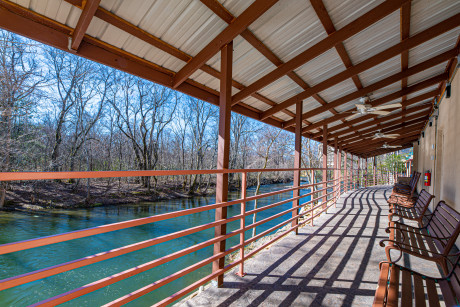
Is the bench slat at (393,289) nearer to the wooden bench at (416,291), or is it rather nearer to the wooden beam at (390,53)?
the wooden bench at (416,291)

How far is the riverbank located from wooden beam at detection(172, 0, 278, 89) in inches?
471

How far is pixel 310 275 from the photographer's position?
8.05ft

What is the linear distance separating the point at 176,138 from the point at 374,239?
18.3m

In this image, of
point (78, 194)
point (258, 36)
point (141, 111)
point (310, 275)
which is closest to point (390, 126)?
point (258, 36)

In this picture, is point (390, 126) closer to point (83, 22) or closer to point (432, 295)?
point (432, 295)

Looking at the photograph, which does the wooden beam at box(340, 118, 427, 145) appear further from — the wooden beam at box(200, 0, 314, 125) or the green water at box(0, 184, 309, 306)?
the wooden beam at box(200, 0, 314, 125)

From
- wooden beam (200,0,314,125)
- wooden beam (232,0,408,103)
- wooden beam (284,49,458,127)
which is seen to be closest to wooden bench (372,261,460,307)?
wooden beam (232,0,408,103)

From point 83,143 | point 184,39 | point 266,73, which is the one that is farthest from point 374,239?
point 83,143

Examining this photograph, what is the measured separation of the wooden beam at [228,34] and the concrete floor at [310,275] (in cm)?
243

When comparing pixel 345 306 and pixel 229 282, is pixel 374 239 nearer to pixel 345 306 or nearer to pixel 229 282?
pixel 345 306

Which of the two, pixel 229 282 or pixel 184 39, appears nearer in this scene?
pixel 229 282

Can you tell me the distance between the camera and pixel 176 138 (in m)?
20.3

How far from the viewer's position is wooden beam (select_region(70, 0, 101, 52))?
182 centimetres

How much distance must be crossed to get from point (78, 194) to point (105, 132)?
5.55 m
